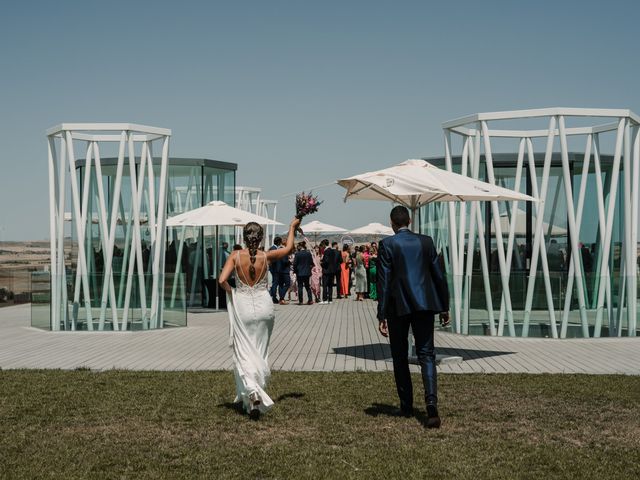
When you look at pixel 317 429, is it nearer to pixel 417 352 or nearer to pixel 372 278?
pixel 417 352

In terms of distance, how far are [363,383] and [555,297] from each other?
21.2ft

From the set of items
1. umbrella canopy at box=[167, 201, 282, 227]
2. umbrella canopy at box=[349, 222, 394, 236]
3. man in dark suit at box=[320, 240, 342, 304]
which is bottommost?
man in dark suit at box=[320, 240, 342, 304]

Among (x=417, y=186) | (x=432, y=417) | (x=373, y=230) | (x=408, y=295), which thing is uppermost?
(x=417, y=186)

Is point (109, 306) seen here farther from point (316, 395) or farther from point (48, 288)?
point (316, 395)

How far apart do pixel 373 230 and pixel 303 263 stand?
40.7 ft

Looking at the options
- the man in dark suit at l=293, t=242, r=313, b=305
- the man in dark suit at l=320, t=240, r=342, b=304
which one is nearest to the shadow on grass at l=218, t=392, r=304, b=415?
the man in dark suit at l=293, t=242, r=313, b=305

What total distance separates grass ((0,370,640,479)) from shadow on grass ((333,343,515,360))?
7.53 ft

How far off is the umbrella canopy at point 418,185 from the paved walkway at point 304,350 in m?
2.22

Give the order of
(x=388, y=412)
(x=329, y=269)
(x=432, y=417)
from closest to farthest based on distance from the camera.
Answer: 1. (x=432, y=417)
2. (x=388, y=412)
3. (x=329, y=269)

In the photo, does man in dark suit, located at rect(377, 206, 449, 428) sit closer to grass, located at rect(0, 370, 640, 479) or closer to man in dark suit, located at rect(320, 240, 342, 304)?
grass, located at rect(0, 370, 640, 479)

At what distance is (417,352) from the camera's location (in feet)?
26.4

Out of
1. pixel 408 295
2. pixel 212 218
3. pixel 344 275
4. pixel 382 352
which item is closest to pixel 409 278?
pixel 408 295

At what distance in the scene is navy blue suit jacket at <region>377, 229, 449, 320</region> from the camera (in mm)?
8062

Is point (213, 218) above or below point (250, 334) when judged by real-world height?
above
